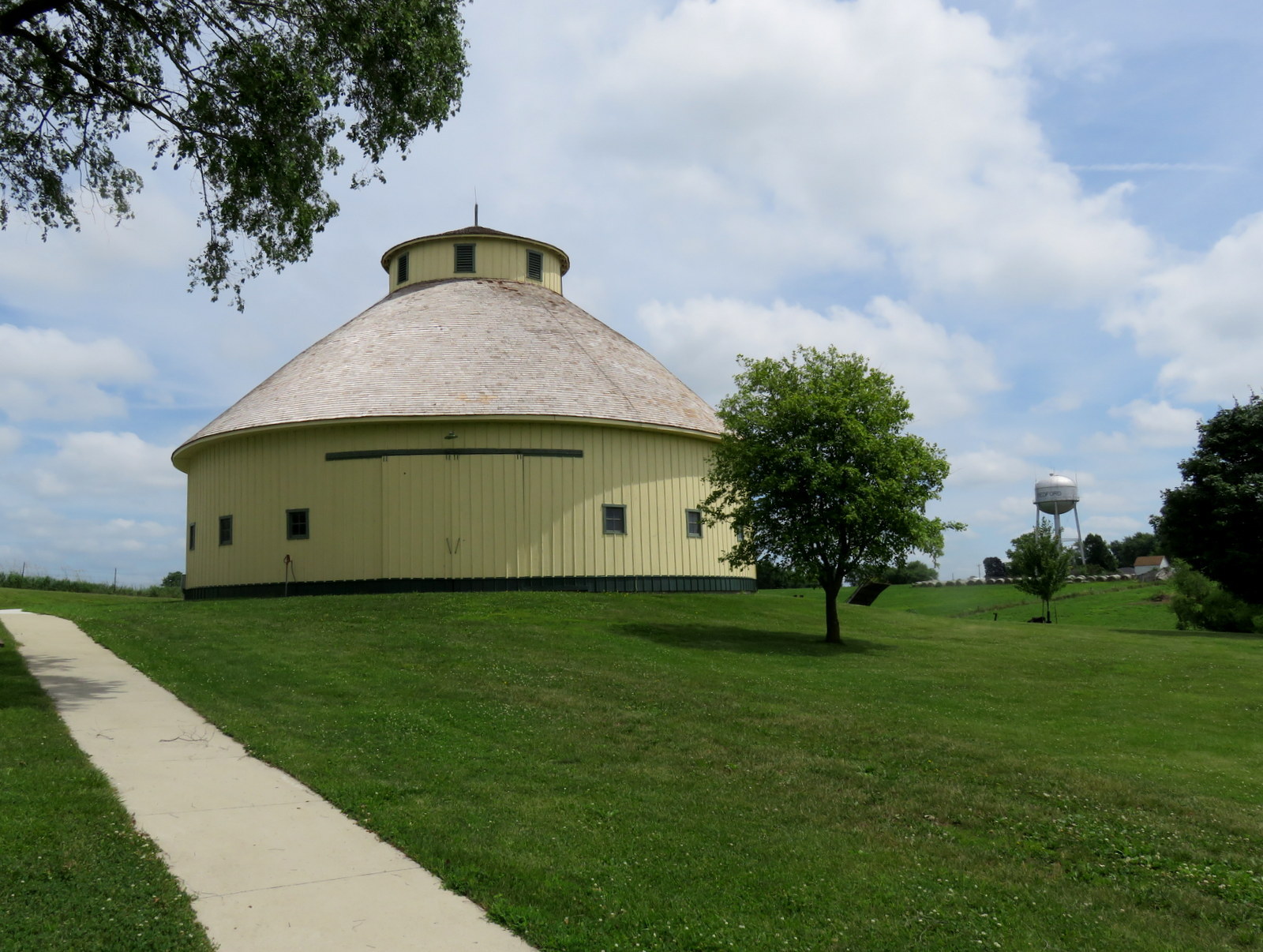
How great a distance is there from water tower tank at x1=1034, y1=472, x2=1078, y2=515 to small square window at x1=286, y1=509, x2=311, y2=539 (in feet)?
220

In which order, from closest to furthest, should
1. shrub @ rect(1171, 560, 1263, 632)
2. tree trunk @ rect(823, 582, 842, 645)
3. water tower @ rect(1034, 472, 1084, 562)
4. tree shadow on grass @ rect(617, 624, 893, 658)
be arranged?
tree shadow on grass @ rect(617, 624, 893, 658) → tree trunk @ rect(823, 582, 842, 645) → shrub @ rect(1171, 560, 1263, 632) → water tower @ rect(1034, 472, 1084, 562)

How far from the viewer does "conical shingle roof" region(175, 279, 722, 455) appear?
25.7 m

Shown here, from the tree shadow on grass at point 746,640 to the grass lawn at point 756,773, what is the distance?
0.15 meters

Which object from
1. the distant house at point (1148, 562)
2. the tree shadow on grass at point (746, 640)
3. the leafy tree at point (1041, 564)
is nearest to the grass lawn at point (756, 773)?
the tree shadow on grass at point (746, 640)

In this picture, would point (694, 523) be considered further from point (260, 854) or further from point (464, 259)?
point (260, 854)

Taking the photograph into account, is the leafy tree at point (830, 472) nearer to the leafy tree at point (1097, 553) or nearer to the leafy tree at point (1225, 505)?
the leafy tree at point (1225, 505)

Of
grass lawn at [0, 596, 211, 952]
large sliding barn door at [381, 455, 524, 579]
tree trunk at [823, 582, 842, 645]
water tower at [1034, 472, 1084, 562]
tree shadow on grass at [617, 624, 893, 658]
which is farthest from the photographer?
water tower at [1034, 472, 1084, 562]

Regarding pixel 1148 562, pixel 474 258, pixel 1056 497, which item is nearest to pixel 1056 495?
pixel 1056 497

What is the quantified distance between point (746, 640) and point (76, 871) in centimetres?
1534

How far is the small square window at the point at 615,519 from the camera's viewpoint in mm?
26219

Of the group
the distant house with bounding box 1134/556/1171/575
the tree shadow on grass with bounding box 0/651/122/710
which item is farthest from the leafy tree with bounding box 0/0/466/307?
the distant house with bounding box 1134/556/1171/575

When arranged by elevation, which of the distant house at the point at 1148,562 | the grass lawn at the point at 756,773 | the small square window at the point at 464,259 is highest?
the small square window at the point at 464,259

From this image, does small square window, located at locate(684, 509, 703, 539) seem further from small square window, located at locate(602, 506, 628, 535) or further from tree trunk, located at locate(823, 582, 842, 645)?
tree trunk, located at locate(823, 582, 842, 645)

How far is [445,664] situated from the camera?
50.1 feet
